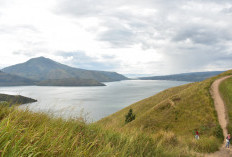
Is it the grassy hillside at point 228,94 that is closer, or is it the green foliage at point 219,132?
the green foliage at point 219,132

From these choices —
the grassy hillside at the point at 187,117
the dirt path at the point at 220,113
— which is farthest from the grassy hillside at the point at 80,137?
the grassy hillside at the point at 187,117

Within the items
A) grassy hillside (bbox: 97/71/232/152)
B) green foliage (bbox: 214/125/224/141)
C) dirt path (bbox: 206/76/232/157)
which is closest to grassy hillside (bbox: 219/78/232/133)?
dirt path (bbox: 206/76/232/157)

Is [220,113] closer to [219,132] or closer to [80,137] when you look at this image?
[219,132]

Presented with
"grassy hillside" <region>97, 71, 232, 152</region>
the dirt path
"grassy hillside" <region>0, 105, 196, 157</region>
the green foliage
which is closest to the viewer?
"grassy hillside" <region>0, 105, 196, 157</region>

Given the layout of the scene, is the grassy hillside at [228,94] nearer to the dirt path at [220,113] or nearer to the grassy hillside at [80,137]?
the dirt path at [220,113]

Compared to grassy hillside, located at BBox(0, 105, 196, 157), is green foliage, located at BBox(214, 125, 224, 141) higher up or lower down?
lower down

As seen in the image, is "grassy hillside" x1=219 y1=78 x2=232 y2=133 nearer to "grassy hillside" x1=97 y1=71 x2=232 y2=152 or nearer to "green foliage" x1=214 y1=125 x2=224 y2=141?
"green foliage" x1=214 y1=125 x2=224 y2=141

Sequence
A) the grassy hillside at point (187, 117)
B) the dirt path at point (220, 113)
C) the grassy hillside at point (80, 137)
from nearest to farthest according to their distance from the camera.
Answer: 1. the grassy hillside at point (80, 137)
2. the dirt path at point (220, 113)
3. the grassy hillside at point (187, 117)

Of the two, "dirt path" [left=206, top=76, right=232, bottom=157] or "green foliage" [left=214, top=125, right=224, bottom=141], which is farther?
"green foliage" [left=214, top=125, right=224, bottom=141]

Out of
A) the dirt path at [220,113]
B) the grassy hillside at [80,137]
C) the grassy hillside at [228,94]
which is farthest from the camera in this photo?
the grassy hillside at [228,94]

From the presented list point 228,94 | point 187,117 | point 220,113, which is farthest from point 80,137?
point 228,94

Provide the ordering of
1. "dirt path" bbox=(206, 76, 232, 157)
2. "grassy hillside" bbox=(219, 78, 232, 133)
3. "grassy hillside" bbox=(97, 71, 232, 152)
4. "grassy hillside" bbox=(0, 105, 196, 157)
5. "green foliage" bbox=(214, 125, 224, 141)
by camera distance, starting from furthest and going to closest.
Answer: "grassy hillside" bbox=(97, 71, 232, 152) → "grassy hillside" bbox=(219, 78, 232, 133) → "green foliage" bbox=(214, 125, 224, 141) → "dirt path" bbox=(206, 76, 232, 157) → "grassy hillside" bbox=(0, 105, 196, 157)

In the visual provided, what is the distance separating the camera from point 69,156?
141 inches

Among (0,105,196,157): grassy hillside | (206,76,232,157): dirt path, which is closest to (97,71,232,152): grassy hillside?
(206,76,232,157): dirt path
